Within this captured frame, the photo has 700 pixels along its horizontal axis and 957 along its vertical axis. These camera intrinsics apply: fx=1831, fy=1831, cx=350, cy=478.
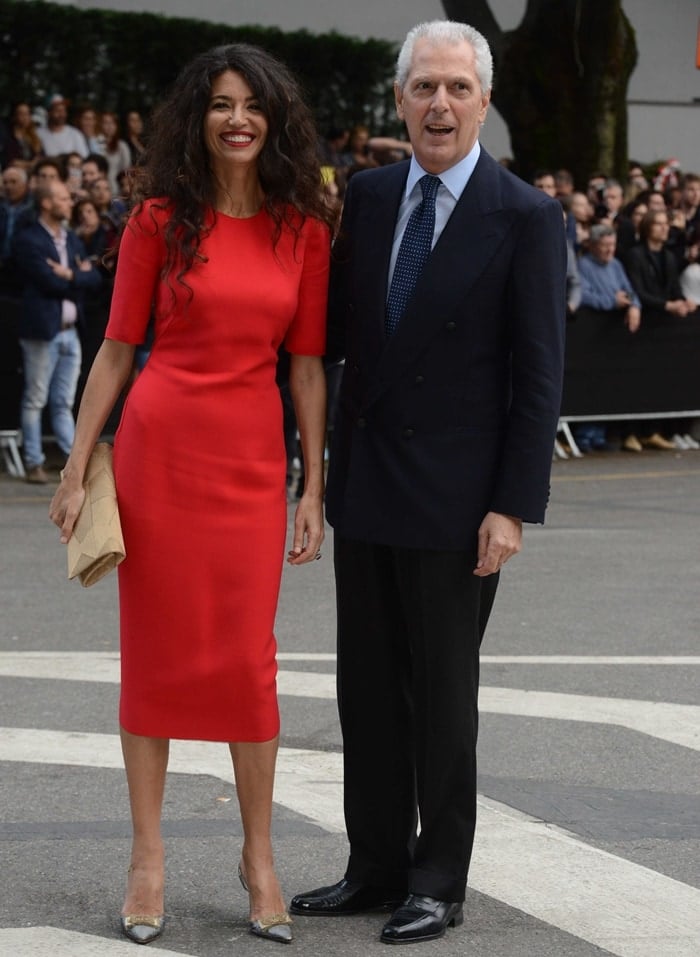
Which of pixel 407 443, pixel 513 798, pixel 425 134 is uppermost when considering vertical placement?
pixel 425 134

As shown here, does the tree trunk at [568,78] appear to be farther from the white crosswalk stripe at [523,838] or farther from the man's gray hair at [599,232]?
the white crosswalk stripe at [523,838]

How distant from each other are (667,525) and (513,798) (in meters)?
6.30

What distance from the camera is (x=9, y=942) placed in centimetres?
434

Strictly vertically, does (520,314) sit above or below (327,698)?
above

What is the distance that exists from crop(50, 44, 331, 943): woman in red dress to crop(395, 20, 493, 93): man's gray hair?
0.28 metres

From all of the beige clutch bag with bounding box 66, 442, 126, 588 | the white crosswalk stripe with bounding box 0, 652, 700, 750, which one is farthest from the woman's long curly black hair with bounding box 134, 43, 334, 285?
the white crosswalk stripe with bounding box 0, 652, 700, 750

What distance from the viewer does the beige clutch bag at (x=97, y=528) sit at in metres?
4.36

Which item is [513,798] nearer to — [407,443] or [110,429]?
[407,443]

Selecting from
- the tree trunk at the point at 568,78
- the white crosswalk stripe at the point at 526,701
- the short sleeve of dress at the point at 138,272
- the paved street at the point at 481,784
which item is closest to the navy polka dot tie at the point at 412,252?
the short sleeve of dress at the point at 138,272

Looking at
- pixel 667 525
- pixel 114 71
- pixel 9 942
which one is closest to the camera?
pixel 9 942

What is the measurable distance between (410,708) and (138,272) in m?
1.30

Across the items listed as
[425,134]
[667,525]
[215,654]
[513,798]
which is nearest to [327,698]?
[513,798]

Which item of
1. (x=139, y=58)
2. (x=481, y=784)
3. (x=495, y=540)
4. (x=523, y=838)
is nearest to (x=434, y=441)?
(x=495, y=540)

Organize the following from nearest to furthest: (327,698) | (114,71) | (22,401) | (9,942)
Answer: (9,942)
(327,698)
(22,401)
(114,71)
